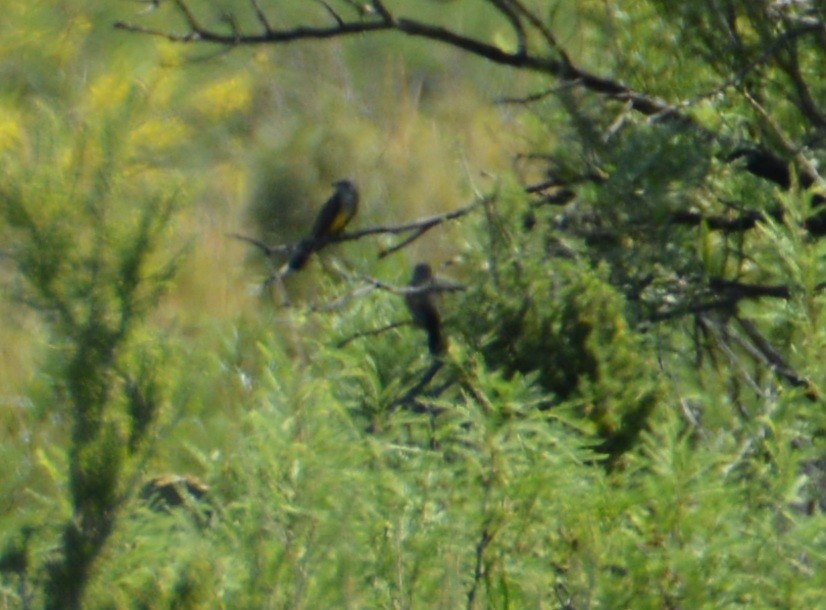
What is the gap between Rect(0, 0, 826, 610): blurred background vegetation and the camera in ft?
7.27

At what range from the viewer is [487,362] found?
3.49m

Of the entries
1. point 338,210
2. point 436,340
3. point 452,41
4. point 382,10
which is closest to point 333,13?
point 382,10

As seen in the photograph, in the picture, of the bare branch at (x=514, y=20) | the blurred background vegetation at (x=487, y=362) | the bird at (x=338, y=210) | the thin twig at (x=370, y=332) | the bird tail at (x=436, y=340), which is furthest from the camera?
the bird at (x=338, y=210)

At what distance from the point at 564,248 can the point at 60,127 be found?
1.60 meters

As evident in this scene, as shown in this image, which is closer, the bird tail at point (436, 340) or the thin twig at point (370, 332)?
the thin twig at point (370, 332)

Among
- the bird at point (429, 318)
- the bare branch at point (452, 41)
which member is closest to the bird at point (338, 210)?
the bird at point (429, 318)

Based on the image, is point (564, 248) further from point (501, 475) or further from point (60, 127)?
point (60, 127)

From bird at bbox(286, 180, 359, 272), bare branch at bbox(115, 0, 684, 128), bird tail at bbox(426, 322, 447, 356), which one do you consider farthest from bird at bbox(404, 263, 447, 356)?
bird at bbox(286, 180, 359, 272)

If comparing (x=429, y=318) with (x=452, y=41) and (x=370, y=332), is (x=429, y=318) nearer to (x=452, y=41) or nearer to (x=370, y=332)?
(x=370, y=332)

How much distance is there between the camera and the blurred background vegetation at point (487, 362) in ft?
7.27

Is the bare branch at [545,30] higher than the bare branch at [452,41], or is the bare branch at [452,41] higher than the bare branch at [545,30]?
the bare branch at [545,30]

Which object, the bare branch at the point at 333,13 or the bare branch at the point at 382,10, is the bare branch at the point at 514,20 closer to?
the bare branch at the point at 382,10

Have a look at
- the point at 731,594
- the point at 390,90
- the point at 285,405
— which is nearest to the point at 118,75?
the point at 285,405

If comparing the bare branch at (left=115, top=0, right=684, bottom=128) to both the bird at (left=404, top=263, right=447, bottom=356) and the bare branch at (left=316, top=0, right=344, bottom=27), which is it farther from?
the bird at (left=404, top=263, right=447, bottom=356)
